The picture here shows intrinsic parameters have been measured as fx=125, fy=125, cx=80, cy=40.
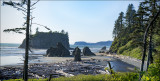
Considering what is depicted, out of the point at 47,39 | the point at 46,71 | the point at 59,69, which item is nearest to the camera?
the point at 46,71

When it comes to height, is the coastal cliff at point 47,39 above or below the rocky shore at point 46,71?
above

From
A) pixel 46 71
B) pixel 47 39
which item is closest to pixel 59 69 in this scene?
pixel 46 71

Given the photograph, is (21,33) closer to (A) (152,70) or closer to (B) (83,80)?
(B) (83,80)

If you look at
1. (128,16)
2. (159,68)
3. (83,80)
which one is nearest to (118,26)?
(128,16)

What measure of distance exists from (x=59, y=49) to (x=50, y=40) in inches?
3939

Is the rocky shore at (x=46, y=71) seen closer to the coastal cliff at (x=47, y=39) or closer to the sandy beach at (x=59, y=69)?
the sandy beach at (x=59, y=69)

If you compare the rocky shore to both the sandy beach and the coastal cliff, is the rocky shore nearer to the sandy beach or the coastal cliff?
the sandy beach

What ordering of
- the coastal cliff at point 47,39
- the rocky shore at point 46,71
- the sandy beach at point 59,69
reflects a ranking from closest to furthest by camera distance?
1. the rocky shore at point 46,71
2. the sandy beach at point 59,69
3. the coastal cliff at point 47,39

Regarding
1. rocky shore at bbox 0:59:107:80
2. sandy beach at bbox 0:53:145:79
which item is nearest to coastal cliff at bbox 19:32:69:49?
sandy beach at bbox 0:53:145:79

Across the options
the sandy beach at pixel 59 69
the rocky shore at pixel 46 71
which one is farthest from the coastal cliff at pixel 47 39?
the rocky shore at pixel 46 71

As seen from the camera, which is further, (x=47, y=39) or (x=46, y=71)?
(x=47, y=39)

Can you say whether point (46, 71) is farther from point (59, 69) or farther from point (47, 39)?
point (47, 39)

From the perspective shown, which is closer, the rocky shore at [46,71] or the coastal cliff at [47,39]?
the rocky shore at [46,71]

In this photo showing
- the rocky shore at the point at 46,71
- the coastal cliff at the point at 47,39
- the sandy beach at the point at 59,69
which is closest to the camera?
the rocky shore at the point at 46,71
